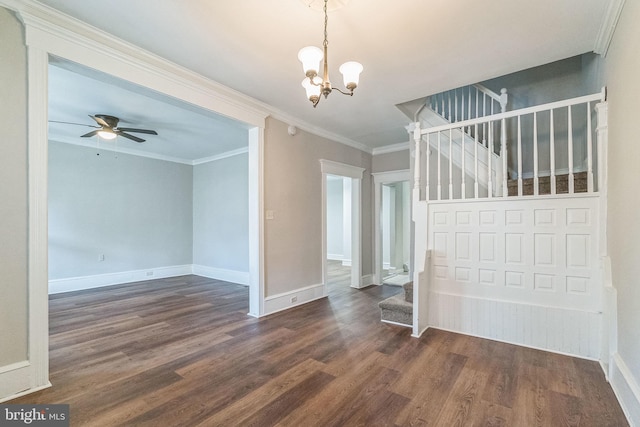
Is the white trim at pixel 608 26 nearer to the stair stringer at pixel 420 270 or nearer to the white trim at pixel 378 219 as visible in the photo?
the stair stringer at pixel 420 270

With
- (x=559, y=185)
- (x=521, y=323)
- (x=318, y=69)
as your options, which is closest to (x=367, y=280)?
(x=521, y=323)

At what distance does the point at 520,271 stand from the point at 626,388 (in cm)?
114

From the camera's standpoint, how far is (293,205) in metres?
4.17

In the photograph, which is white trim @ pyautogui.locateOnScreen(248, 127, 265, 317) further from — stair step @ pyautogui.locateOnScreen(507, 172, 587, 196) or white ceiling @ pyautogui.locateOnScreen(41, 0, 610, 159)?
stair step @ pyautogui.locateOnScreen(507, 172, 587, 196)

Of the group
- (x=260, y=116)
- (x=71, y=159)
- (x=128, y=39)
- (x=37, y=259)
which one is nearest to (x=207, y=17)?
(x=128, y=39)

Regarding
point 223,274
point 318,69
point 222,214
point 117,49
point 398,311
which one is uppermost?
point 117,49

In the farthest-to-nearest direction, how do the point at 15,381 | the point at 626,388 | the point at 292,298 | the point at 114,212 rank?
the point at 114,212
the point at 292,298
the point at 15,381
the point at 626,388

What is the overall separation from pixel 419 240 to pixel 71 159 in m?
6.03

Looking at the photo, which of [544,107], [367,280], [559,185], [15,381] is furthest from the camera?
[367,280]

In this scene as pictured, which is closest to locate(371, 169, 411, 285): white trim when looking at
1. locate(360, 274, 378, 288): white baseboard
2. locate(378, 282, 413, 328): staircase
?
locate(360, 274, 378, 288): white baseboard

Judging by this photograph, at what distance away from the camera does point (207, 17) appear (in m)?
2.09

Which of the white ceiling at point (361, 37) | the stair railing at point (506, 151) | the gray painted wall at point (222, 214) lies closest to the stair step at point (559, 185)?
the stair railing at point (506, 151)

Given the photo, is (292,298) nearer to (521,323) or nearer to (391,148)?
(521,323)

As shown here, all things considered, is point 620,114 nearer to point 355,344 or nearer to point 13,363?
point 355,344
